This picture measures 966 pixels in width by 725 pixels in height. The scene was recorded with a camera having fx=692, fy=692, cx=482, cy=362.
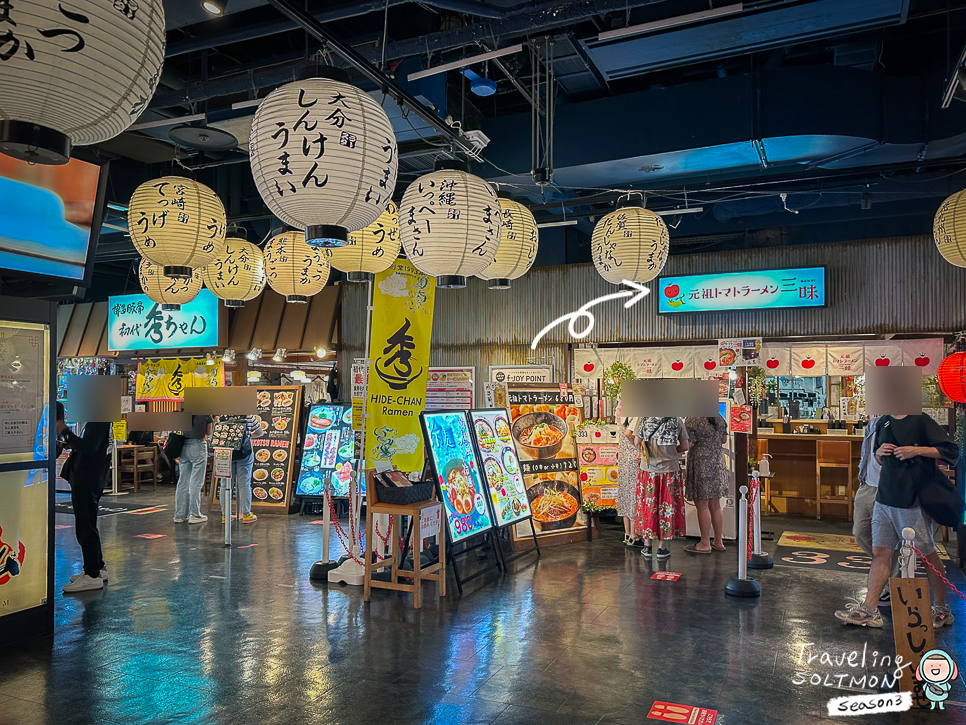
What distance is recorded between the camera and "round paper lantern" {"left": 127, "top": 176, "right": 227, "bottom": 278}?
4719mm

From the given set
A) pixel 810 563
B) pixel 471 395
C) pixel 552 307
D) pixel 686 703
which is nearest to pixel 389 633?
Answer: pixel 686 703

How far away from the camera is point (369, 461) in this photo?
620 cm

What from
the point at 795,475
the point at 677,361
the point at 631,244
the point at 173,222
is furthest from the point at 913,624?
the point at 795,475

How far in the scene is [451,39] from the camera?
532cm

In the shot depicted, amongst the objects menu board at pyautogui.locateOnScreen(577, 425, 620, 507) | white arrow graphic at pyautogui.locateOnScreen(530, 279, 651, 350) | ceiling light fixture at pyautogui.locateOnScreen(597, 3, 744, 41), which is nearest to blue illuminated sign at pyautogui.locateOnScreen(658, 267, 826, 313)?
white arrow graphic at pyautogui.locateOnScreen(530, 279, 651, 350)

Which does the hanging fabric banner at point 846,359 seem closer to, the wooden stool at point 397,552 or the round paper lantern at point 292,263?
the wooden stool at point 397,552

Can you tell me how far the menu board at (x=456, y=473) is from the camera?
6.41 metres

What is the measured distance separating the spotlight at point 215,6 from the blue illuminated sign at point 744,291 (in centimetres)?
765

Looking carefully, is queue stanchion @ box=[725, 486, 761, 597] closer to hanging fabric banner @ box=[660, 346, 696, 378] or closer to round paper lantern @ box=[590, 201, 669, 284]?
round paper lantern @ box=[590, 201, 669, 284]

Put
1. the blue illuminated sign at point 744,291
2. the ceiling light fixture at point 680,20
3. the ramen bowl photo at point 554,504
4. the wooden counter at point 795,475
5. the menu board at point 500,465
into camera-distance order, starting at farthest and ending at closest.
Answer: the wooden counter at point 795,475 → the blue illuminated sign at point 744,291 → the ramen bowl photo at point 554,504 → the menu board at point 500,465 → the ceiling light fixture at point 680,20

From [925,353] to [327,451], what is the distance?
8.70 metres

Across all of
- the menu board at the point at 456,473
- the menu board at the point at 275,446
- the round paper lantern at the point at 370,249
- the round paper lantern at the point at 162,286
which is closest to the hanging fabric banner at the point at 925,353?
the menu board at the point at 456,473

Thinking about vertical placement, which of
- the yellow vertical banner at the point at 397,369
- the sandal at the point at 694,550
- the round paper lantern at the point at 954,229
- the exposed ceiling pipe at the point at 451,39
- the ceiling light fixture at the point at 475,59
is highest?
the exposed ceiling pipe at the point at 451,39

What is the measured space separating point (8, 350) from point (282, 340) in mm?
8254
